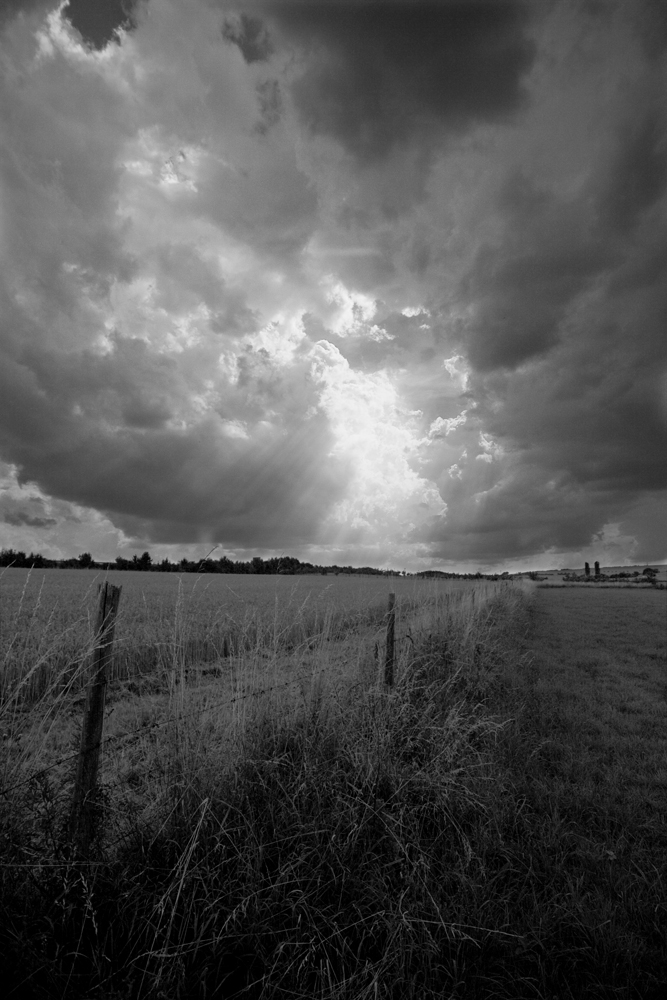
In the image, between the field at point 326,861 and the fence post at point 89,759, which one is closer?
the field at point 326,861

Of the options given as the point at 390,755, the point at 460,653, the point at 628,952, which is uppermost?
the point at 460,653

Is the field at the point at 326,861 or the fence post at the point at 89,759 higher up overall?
the fence post at the point at 89,759

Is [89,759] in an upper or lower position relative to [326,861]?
upper

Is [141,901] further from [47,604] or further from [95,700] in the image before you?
[47,604]

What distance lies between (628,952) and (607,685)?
8145mm

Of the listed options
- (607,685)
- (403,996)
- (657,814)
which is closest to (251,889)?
(403,996)

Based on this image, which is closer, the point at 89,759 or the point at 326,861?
the point at 89,759

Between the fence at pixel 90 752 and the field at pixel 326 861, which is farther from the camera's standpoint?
the fence at pixel 90 752

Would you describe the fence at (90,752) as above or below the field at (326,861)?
above

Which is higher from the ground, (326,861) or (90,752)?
(90,752)

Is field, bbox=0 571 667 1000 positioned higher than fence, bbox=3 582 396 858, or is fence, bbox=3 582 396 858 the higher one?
fence, bbox=3 582 396 858

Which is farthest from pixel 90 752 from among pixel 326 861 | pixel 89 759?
pixel 326 861

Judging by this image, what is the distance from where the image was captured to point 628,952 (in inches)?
119

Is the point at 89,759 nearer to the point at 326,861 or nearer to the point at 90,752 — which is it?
the point at 90,752
